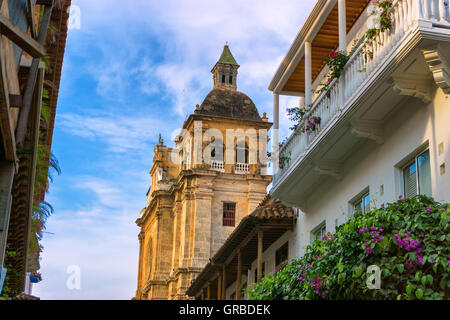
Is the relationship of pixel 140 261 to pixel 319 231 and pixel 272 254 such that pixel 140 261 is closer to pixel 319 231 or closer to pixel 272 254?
pixel 272 254

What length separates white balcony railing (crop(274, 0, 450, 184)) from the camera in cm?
1184

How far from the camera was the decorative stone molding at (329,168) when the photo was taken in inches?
676

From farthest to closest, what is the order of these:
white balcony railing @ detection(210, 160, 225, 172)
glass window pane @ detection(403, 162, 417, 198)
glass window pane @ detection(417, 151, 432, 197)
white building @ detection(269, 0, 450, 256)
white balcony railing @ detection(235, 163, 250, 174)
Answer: white balcony railing @ detection(235, 163, 250, 174)
white balcony railing @ detection(210, 160, 225, 172)
glass window pane @ detection(403, 162, 417, 198)
glass window pane @ detection(417, 151, 432, 197)
white building @ detection(269, 0, 450, 256)

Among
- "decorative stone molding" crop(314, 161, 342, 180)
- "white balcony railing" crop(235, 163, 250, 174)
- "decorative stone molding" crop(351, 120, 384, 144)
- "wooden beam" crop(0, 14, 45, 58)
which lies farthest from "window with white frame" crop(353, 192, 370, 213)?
"white balcony railing" crop(235, 163, 250, 174)

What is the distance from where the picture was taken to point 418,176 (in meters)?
13.6

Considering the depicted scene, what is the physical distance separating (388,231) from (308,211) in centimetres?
918

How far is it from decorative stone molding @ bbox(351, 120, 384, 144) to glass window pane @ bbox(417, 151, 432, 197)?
4.89 feet

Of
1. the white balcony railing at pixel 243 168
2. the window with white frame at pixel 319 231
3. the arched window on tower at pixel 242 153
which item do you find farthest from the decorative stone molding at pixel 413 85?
the arched window on tower at pixel 242 153

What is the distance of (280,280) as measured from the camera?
1396cm

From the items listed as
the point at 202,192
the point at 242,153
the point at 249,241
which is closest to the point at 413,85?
the point at 249,241

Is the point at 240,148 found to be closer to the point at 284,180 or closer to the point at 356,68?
the point at 284,180

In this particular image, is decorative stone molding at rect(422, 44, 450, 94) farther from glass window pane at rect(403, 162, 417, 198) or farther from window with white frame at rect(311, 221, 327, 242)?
window with white frame at rect(311, 221, 327, 242)

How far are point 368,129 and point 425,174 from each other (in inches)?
77.8

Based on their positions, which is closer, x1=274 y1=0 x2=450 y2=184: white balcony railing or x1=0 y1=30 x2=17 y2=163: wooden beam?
x1=0 y1=30 x2=17 y2=163: wooden beam
